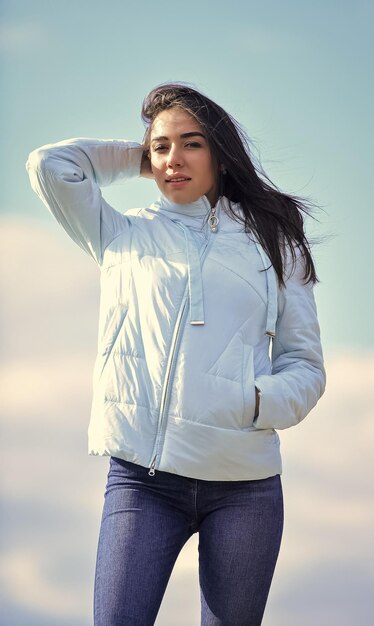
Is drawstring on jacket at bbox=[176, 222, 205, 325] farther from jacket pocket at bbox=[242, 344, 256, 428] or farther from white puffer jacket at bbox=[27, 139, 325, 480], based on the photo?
jacket pocket at bbox=[242, 344, 256, 428]

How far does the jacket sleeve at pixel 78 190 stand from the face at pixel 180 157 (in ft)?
0.50

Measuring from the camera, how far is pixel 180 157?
2.94 meters

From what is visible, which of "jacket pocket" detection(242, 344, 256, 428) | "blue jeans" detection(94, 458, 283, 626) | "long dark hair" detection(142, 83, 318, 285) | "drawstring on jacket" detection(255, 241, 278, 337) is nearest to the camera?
"blue jeans" detection(94, 458, 283, 626)

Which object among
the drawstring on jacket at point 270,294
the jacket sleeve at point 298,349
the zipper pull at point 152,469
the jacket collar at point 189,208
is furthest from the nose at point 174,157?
the zipper pull at point 152,469

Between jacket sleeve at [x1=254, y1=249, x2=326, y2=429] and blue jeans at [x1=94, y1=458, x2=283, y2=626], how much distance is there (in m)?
0.23

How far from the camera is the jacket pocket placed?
9.02 feet

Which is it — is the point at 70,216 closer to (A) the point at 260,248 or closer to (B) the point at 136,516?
(A) the point at 260,248

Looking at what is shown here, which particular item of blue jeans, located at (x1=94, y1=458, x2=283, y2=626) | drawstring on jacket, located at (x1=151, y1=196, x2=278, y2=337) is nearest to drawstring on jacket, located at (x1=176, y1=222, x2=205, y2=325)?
drawstring on jacket, located at (x1=151, y1=196, x2=278, y2=337)

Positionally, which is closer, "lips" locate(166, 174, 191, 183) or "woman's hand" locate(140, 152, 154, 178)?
"lips" locate(166, 174, 191, 183)

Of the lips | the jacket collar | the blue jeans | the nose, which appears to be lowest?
the blue jeans

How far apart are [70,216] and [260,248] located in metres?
0.50

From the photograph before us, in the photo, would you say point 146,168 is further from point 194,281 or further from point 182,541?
point 182,541

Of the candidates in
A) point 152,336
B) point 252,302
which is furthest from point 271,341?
point 152,336

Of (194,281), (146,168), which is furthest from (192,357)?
(146,168)
